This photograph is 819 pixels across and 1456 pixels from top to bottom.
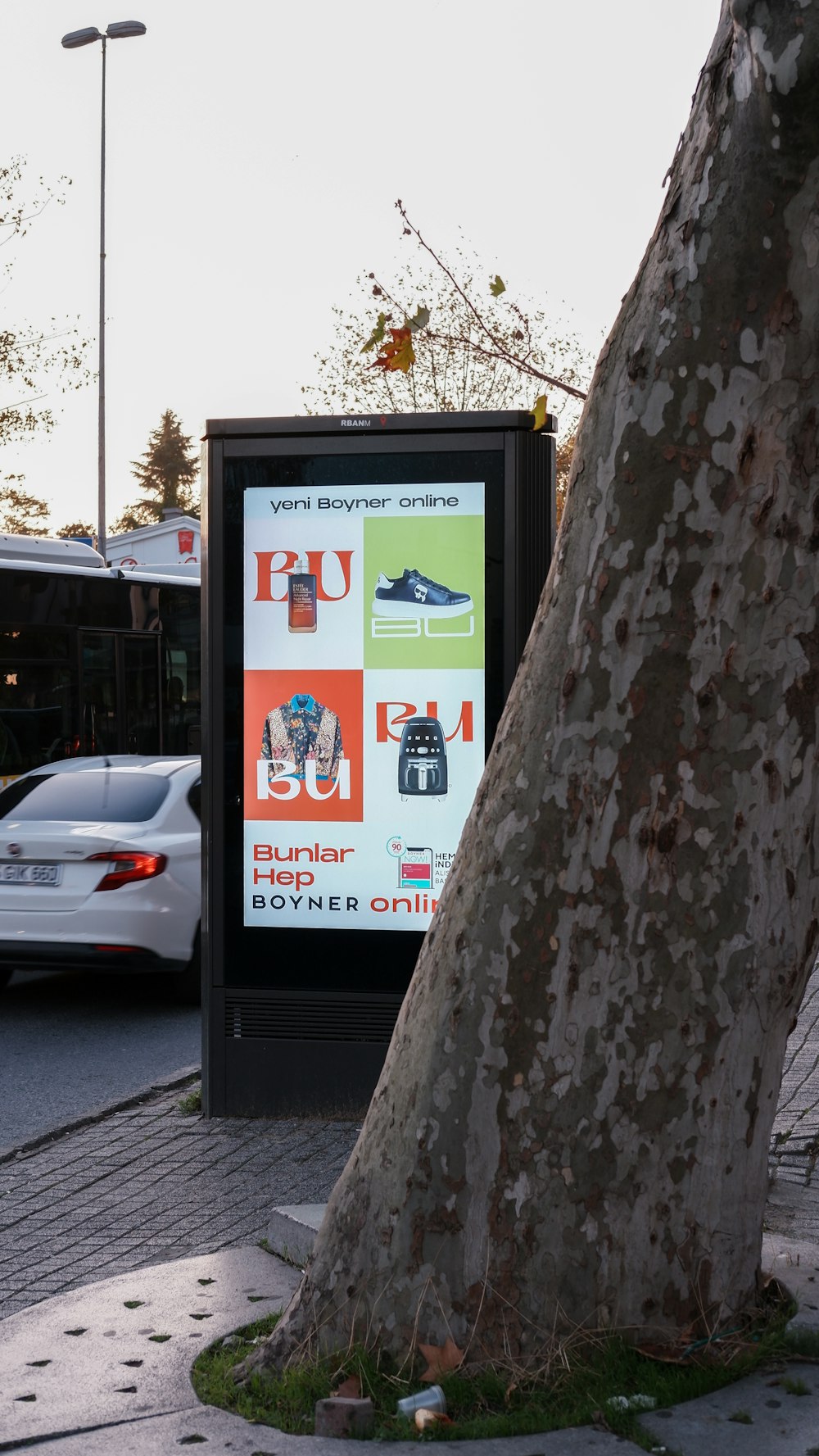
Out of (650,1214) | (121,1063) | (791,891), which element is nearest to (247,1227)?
(650,1214)

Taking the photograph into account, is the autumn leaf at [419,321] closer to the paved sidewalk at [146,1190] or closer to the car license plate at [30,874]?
the paved sidewalk at [146,1190]

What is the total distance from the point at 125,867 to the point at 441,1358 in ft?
22.8

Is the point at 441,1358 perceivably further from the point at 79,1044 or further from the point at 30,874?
the point at 30,874

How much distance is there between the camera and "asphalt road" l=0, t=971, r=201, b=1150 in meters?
7.87

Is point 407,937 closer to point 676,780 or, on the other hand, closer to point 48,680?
point 676,780

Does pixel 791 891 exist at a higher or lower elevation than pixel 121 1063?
higher

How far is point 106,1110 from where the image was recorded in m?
7.55

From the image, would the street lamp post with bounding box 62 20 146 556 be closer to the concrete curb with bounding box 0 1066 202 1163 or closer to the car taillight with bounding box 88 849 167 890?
the car taillight with bounding box 88 849 167 890

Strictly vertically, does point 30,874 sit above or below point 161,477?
below

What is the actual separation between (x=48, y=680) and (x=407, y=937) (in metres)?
10.8

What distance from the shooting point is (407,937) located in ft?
23.2

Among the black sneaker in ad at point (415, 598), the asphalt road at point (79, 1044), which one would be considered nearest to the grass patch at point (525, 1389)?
the asphalt road at point (79, 1044)

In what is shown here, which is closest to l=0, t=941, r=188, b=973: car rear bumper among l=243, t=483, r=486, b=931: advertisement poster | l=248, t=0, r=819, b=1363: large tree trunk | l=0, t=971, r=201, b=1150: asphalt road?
l=0, t=971, r=201, b=1150: asphalt road

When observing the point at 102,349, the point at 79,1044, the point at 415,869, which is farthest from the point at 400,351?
the point at 102,349
